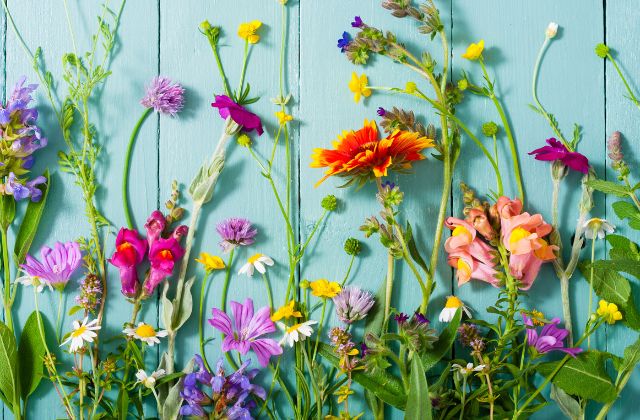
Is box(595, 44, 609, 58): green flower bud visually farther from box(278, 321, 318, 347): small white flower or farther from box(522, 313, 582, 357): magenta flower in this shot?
box(278, 321, 318, 347): small white flower

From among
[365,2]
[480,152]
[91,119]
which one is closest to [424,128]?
[480,152]

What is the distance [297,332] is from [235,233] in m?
0.18

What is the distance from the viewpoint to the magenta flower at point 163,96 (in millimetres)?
1065

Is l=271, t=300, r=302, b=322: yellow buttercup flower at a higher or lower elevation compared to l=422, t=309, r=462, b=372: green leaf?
higher

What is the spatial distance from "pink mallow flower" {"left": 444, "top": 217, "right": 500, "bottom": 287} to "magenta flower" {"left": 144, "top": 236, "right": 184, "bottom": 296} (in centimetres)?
42

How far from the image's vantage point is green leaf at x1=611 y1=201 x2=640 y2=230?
105cm

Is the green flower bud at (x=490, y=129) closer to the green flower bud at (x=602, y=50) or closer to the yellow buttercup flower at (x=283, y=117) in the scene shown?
the green flower bud at (x=602, y=50)

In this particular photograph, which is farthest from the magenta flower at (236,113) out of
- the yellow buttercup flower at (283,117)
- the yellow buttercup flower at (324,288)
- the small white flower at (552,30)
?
the small white flower at (552,30)

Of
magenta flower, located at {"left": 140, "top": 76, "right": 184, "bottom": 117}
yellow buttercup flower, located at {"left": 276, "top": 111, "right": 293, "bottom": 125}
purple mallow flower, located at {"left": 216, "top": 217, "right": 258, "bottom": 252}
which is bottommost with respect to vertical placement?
purple mallow flower, located at {"left": 216, "top": 217, "right": 258, "bottom": 252}

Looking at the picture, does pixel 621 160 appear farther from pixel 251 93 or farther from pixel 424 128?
pixel 251 93

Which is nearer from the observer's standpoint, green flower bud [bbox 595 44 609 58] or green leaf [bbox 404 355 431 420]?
green leaf [bbox 404 355 431 420]

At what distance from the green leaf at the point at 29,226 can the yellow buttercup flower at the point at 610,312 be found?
875 mm

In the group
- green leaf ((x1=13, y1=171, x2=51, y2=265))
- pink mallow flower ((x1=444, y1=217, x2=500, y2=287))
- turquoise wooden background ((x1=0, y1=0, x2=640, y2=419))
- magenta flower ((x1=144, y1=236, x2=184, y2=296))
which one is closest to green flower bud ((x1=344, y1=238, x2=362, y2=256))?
turquoise wooden background ((x1=0, y1=0, x2=640, y2=419))

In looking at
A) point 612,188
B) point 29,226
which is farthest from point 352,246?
point 29,226
